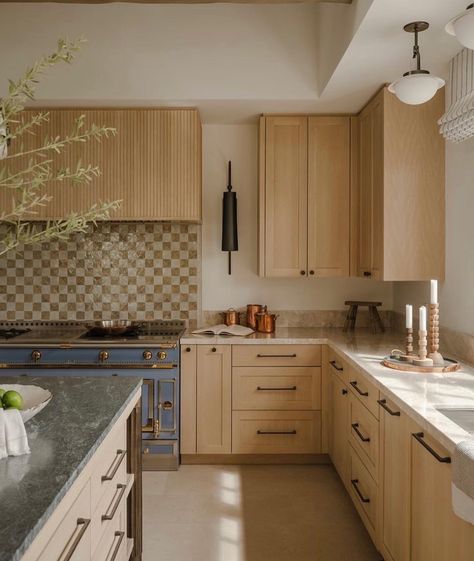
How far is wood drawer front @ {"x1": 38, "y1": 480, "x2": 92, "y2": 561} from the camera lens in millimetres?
1214

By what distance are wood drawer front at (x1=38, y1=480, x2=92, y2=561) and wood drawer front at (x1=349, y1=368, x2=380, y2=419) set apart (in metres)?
1.39

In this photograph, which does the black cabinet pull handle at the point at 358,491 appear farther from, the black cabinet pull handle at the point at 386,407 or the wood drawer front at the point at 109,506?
the wood drawer front at the point at 109,506

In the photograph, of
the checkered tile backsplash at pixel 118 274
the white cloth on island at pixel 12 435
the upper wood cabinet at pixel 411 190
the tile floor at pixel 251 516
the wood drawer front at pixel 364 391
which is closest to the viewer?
the white cloth on island at pixel 12 435

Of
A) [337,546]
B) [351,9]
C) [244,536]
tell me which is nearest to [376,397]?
[337,546]

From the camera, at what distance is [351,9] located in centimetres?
260

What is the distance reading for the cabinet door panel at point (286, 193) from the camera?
151 inches

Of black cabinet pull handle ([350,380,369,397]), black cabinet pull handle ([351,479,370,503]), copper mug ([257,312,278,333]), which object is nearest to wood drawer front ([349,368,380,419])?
black cabinet pull handle ([350,380,369,397])

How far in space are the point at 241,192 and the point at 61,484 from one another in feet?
10.7

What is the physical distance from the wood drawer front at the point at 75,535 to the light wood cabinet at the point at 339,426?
187 cm

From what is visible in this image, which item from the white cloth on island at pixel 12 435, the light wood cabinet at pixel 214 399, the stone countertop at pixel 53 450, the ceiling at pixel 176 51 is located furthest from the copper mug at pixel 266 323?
the white cloth on island at pixel 12 435

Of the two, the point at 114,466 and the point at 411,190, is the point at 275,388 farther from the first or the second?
the point at 114,466

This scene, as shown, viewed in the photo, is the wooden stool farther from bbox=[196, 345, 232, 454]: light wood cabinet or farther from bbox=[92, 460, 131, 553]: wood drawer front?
bbox=[92, 460, 131, 553]: wood drawer front

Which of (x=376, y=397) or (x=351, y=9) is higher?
(x=351, y=9)

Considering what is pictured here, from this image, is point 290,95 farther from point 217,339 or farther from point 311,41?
point 217,339
